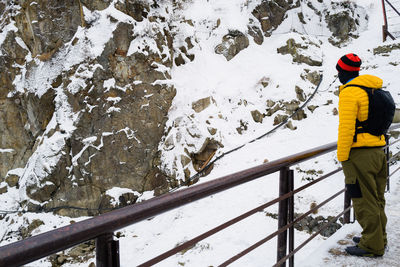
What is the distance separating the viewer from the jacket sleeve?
7.57ft

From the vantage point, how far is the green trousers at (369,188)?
7.89 feet

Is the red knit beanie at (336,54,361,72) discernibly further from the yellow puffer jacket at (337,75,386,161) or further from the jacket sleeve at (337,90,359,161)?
the jacket sleeve at (337,90,359,161)

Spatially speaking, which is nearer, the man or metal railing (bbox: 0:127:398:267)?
metal railing (bbox: 0:127:398:267)

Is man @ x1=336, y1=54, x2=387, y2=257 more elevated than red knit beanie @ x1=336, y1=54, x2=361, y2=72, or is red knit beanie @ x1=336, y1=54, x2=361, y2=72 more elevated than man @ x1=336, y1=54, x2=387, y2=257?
red knit beanie @ x1=336, y1=54, x2=361, y2=72

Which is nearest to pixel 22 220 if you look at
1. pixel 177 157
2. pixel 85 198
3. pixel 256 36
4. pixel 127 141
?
pixel 85 198

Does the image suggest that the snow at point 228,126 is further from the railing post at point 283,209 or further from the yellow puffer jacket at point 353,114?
the yellow puffer jacket at point 353,114

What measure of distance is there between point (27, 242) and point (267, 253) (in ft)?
14.9

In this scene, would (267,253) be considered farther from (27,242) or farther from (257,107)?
(257,107)

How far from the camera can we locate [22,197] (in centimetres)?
847

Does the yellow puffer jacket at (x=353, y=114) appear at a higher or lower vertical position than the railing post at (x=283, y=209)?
higher

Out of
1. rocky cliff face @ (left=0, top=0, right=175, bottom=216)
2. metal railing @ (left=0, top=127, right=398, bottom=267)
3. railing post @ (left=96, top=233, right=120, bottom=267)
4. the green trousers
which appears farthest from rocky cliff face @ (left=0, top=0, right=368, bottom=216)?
railing post @ (left=96, top=233, right=120, bottom=267)

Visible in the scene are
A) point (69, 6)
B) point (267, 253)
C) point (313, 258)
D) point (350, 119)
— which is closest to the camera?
point (350, 119)

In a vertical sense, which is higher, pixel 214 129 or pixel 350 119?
pixel 350 119

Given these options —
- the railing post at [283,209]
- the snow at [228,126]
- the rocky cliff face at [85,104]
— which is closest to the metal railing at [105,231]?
the railing post at [283,209]
